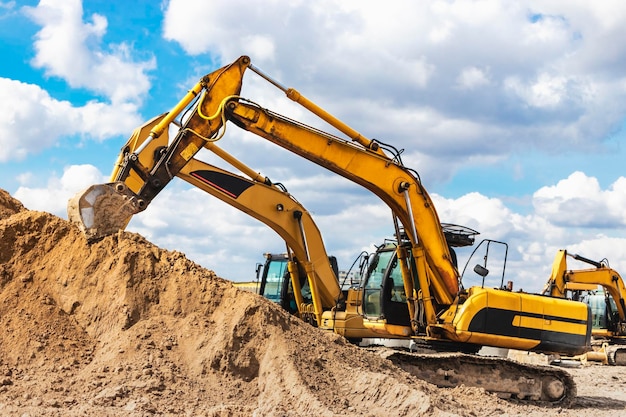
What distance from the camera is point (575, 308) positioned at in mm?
12930

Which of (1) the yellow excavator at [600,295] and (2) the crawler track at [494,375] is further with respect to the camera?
(1) the yellow excavator at [600,295]

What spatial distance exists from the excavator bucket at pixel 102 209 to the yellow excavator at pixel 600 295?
1488 cm

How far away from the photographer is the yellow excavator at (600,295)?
842 inches

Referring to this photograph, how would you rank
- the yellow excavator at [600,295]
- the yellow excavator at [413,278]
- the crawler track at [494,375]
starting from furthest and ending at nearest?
the yellow excavator at [600,295], the crawler track at [494,375], the yellow excavator at [413,278]

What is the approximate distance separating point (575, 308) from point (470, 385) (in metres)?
2.48

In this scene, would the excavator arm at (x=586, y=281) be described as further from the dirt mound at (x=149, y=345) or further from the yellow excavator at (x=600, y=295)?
the dirt mound at (x=149, y=345)

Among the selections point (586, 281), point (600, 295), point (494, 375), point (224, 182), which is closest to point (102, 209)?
point (224, 182)

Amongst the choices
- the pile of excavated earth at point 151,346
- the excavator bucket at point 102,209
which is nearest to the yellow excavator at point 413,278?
the excavator bucket at point 102,209

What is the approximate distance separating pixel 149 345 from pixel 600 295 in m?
18.0

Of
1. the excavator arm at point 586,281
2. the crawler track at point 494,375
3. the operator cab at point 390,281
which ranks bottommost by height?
the crawler track at point 494,375

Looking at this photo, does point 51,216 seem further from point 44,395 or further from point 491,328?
point 491,328

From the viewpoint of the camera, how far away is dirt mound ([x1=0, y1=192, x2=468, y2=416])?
7.96 meters

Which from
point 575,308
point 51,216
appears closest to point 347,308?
point 575,308

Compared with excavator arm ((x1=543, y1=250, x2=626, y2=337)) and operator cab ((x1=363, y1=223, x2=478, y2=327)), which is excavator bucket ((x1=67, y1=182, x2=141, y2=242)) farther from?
excavator arm ((x1=543, y1=250, x2=626, y2=337))
